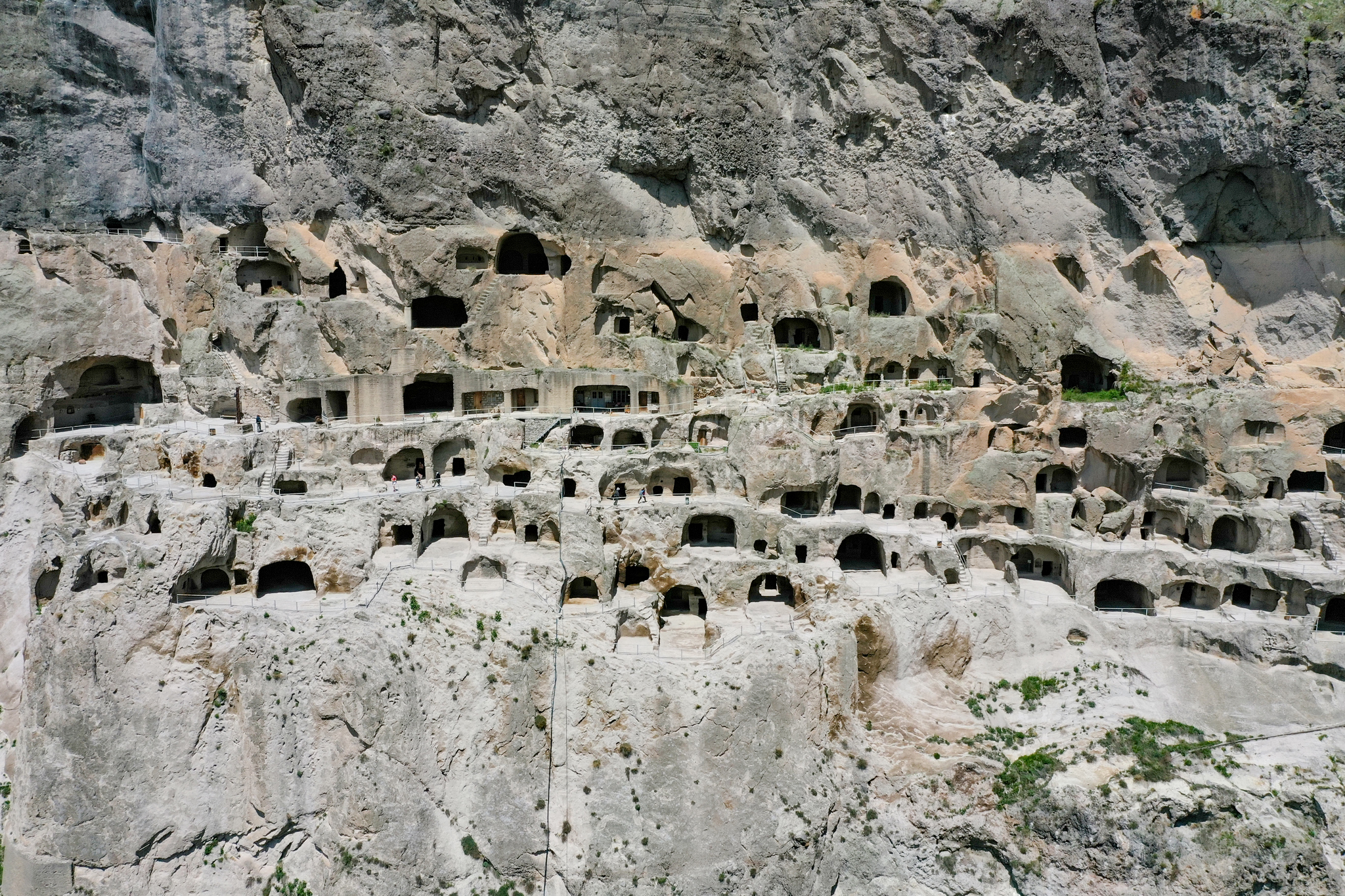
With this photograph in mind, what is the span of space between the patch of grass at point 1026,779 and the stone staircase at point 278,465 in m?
26.1

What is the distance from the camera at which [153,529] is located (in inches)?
1190

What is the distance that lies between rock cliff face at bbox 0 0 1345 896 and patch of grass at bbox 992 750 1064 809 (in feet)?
0.55

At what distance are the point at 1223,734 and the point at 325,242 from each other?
1482 inches

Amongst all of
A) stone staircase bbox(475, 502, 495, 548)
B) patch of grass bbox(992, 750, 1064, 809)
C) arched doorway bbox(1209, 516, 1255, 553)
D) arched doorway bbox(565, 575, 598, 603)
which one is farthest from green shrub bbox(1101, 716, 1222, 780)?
stone staircase bbox(475, 502, 495, 548)

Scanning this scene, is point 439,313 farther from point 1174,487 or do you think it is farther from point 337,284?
point 1174,487

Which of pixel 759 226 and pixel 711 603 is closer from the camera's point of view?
pixel 711 603

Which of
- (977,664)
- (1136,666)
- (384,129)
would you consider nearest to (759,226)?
(384,129)

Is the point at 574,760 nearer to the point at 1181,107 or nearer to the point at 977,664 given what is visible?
the point at 977,664

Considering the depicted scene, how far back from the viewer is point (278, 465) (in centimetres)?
3272

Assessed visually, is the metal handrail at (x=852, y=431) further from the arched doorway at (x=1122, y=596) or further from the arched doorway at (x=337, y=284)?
the arched doorway at (x=337, y=284)

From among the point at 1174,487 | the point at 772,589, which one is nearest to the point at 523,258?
the point at 772,589

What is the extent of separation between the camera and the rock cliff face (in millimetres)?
26578

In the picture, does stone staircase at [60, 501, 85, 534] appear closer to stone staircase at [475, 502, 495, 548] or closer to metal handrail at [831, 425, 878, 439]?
stone staircase at [475, 502, 495, 548]

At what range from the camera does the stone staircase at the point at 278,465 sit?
31844 mm
